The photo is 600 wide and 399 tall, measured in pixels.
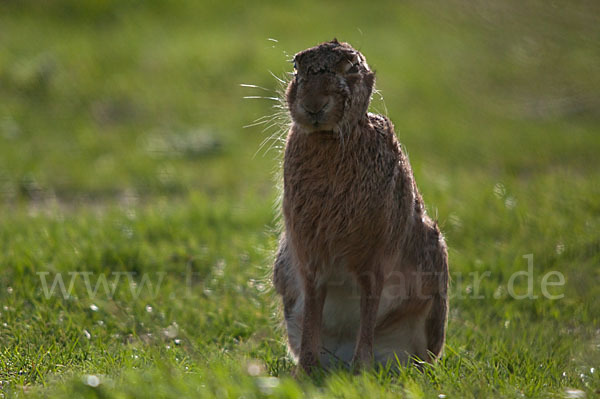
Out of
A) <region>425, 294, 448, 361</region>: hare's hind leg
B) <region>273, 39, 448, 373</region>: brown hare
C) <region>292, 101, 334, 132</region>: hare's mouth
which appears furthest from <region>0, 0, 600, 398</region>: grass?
<region>292, 101, 334, 132</region>: hare's mouth

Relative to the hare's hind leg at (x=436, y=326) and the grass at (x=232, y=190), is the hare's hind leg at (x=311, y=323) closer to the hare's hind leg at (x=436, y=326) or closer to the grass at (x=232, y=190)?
the grass at (x=232, y=190)

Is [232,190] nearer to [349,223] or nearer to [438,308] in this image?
[438,308]

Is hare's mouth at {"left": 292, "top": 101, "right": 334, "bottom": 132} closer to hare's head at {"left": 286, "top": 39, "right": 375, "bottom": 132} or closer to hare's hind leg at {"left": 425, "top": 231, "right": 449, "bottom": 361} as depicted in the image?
hare's head at {"left": 286, "top": 39, "right": 375, "bottom": 132}

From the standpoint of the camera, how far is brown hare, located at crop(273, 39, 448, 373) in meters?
3.93

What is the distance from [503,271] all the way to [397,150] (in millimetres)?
2499

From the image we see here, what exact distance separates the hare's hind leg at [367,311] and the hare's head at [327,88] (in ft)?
2.62

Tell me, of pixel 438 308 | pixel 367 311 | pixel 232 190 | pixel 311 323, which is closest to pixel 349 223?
pixel 367 311

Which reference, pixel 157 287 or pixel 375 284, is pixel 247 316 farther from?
pixel 375 284

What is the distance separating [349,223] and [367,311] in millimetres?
477

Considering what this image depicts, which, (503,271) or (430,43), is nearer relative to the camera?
(503,271)

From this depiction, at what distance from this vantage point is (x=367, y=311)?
13.8ft

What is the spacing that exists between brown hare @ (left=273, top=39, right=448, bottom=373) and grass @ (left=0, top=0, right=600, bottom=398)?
1.17 ft

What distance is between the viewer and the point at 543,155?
10242mm

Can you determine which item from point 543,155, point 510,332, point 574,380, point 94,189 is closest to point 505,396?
point 574,380
